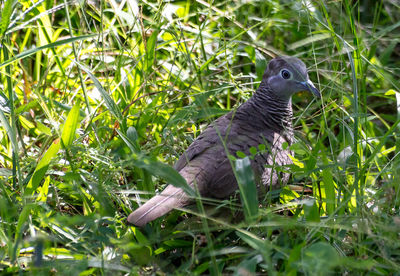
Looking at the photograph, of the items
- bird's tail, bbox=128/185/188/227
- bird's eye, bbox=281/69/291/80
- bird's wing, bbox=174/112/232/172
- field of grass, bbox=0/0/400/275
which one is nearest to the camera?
field of grass, bbox=0/0/400/275

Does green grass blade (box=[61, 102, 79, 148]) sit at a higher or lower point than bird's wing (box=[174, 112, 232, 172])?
higher

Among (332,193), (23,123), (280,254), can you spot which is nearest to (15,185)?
(23,123)

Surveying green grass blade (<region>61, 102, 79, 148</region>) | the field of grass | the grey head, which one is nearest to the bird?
the grey head

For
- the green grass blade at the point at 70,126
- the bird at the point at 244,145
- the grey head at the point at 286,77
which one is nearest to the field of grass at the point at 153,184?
the green grass blade at the point at 70,126

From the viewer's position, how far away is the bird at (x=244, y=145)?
251 cm

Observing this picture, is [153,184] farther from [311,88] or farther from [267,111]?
[311,88]

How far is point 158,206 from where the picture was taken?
243cm

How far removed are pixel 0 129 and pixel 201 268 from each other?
156 centimetres

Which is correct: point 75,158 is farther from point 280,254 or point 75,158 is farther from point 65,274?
point 280,254

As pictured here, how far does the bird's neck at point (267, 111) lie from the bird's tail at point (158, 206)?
0.82 m

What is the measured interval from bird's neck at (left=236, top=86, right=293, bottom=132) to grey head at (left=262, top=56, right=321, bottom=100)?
0.13 ft

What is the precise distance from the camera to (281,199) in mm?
3006

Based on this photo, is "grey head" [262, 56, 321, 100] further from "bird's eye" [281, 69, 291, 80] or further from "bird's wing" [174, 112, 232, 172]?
"bird's wing" [174, 112, 232, 172]

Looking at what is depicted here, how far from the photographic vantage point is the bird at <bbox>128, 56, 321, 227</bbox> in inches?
98.7
